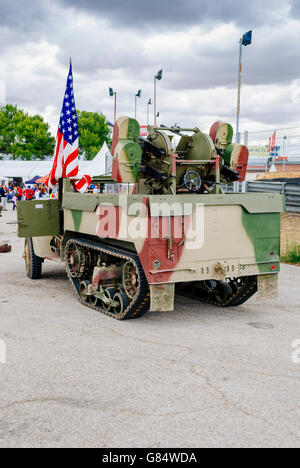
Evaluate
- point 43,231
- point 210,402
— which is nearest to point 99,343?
point 210,402

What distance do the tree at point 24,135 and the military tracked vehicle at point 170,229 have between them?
219ft

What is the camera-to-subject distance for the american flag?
30.9 ft

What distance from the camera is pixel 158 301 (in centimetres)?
586

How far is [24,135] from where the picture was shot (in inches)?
2849

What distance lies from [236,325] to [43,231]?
3805 mm

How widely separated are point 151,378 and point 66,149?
615 centimetres

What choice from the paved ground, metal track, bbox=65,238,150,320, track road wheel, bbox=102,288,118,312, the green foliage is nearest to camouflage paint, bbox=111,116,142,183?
metal track, bbox=65,238,150,320

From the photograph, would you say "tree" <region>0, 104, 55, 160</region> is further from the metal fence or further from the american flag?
the american flag

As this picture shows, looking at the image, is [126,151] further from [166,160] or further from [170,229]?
[170,229]

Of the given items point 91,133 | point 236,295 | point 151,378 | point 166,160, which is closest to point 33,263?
point 166,160

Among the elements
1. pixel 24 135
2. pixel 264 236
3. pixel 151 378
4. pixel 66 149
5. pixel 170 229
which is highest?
pixel 24 135
